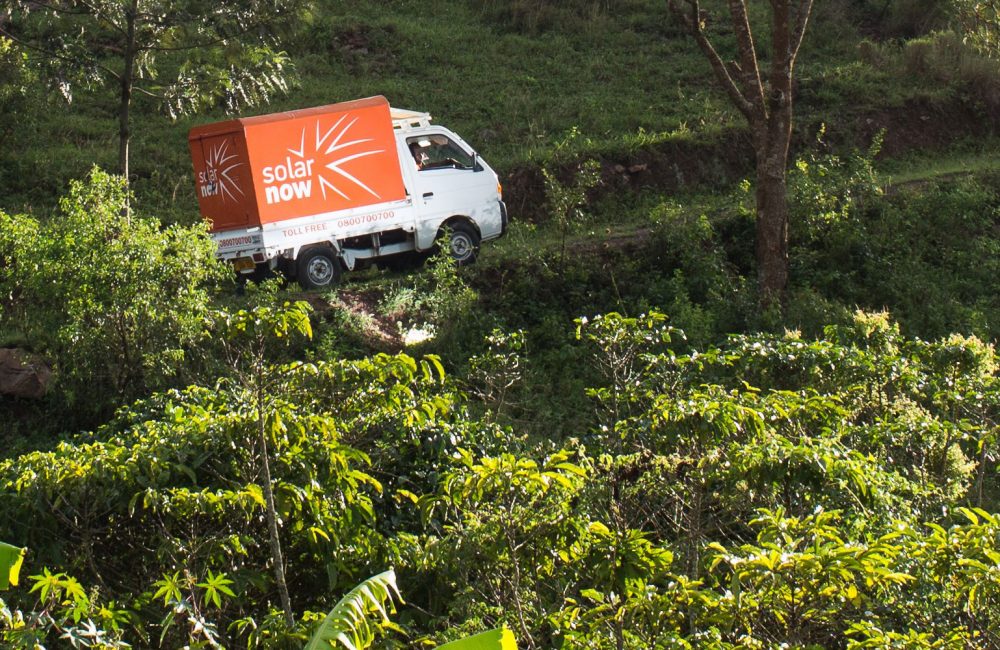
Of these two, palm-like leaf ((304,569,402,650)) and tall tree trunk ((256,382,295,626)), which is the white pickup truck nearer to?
tall tree trunk ((256,382,295,626))

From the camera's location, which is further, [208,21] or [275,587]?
[208,21]

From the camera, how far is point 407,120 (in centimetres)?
1539

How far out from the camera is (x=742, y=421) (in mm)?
6480

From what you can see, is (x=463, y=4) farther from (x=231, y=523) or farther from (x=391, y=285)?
(x=231, y=523)

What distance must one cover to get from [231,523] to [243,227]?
26.4ft

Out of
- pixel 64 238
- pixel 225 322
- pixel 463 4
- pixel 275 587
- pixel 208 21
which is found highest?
pixel 463 4

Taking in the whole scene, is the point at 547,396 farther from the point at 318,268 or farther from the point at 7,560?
the point at 7,560

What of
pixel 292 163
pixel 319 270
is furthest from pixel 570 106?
pixel 292 163

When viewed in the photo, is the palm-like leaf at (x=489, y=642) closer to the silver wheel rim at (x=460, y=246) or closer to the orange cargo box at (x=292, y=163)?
the orange cargo box at (x=292, y=163)

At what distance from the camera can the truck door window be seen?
1540cm

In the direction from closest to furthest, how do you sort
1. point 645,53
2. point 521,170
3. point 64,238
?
1. point 64,238
2. point 521,170
3. point 645,53

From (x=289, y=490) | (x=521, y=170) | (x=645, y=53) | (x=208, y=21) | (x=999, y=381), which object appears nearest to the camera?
(x=289, y=490)

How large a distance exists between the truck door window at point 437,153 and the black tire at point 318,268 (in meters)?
1.72

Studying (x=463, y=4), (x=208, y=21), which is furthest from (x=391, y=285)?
(x=463, y=4)
